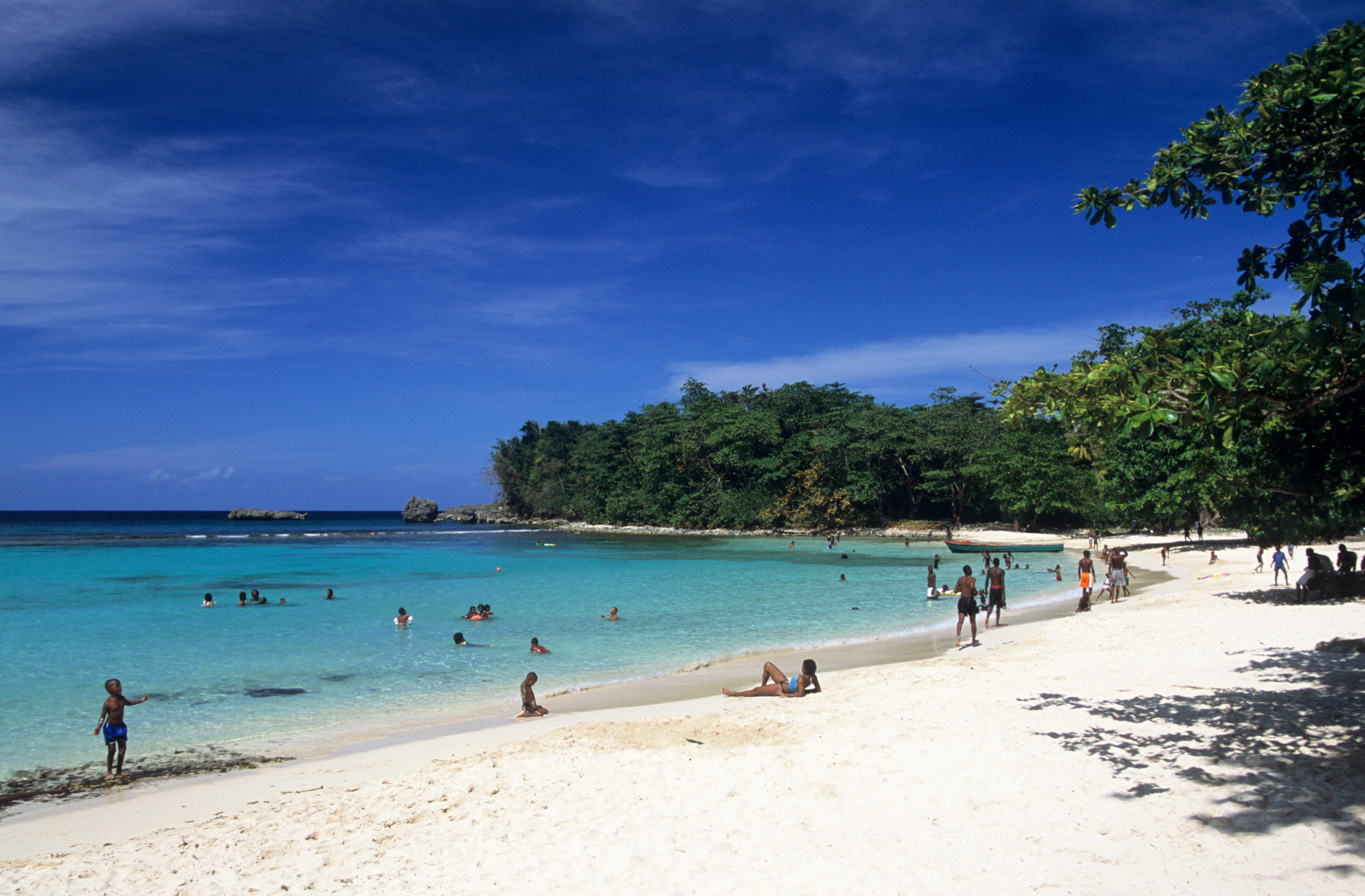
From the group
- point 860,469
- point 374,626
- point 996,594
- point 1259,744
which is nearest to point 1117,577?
point 996,594

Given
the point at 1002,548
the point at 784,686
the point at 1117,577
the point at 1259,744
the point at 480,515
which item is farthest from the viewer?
the point at 480,515

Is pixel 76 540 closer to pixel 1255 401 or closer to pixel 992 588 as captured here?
pixel 992 588

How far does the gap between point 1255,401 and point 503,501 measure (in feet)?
366

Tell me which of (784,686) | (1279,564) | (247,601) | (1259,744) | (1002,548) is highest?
(1279,564)

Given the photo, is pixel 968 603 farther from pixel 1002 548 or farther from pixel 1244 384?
pixel 1002 548

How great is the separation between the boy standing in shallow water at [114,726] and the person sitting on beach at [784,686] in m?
7.87

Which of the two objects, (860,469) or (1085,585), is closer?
(1085,585)

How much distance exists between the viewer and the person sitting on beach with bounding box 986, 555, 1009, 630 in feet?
57.1

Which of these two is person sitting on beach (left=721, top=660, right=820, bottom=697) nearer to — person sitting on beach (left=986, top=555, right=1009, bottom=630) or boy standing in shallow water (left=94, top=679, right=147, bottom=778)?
person sitting on beach (left=986, top=555, right=1009, bottom=630)

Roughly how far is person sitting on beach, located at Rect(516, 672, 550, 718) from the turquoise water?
1482 millimetres

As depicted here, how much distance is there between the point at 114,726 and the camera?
9281mm

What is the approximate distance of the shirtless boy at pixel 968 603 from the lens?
48.9 feet

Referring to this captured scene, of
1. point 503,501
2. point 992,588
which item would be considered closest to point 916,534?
point 992,588

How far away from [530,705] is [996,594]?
11315 mm
